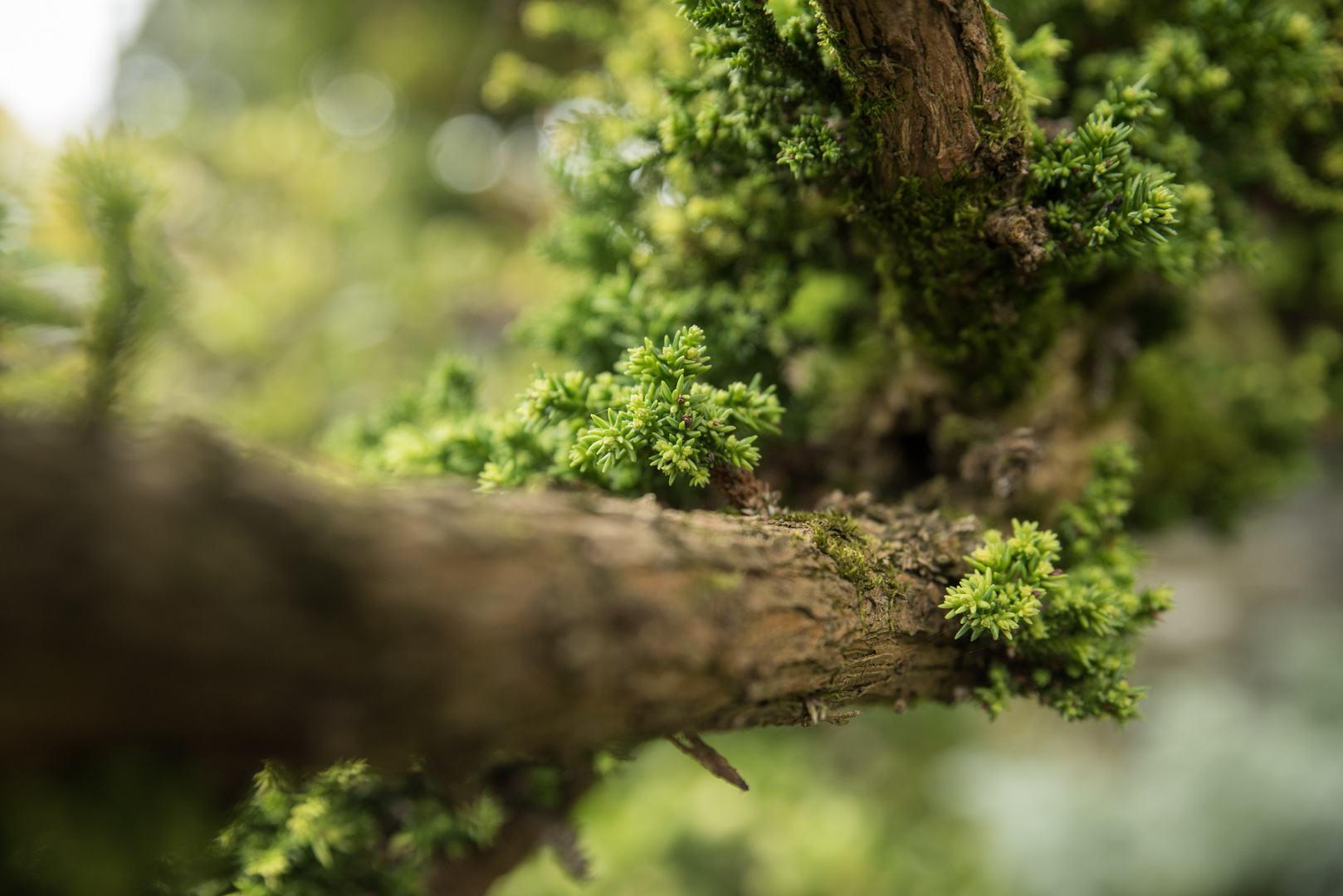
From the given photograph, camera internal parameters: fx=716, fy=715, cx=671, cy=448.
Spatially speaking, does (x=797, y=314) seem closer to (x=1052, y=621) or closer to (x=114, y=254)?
(x=1052, y=621)

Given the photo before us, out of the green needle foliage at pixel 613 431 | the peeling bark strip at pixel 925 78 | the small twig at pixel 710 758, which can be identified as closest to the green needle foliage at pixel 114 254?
the green needle foliage at pixel 613 431

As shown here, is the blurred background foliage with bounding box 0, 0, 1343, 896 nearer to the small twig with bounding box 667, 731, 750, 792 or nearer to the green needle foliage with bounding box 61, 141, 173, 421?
the green needle foliage with bounding box 61, 141, 173, 421

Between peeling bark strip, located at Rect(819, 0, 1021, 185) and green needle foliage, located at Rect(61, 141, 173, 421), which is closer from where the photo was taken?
peeling bark strip, located at Rect(819, 0, 1021, 185)

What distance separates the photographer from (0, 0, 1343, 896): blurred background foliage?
219 cm

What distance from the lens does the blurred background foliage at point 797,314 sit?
2193 mm

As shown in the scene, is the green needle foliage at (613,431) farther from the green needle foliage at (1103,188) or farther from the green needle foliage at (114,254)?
the green needle foliage at (114,254)

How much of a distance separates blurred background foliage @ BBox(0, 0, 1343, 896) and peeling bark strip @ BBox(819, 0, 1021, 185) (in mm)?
588

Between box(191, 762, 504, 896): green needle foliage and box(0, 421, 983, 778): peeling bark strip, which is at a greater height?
box(0, 421, 983, 778): peeling bark strip

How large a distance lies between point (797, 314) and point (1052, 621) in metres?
0.88

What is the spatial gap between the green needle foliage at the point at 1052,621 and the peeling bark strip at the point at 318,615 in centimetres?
54

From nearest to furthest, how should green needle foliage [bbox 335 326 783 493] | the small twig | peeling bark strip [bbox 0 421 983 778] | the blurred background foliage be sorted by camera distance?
peeling bark strip [bbox 0 421 983 778]
the small twig
green needle foliage [bbox 335 326 783 493]
the blurred background foliage

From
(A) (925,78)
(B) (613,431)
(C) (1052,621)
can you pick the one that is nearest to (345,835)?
(B) (613,431)

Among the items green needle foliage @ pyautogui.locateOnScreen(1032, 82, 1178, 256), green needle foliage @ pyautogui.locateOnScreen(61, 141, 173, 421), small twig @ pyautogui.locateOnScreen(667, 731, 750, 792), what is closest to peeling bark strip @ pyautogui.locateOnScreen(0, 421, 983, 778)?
small twig @ pyautogui.locateOnScreen(667, 731, 750, 792)

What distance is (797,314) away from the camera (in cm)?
177
